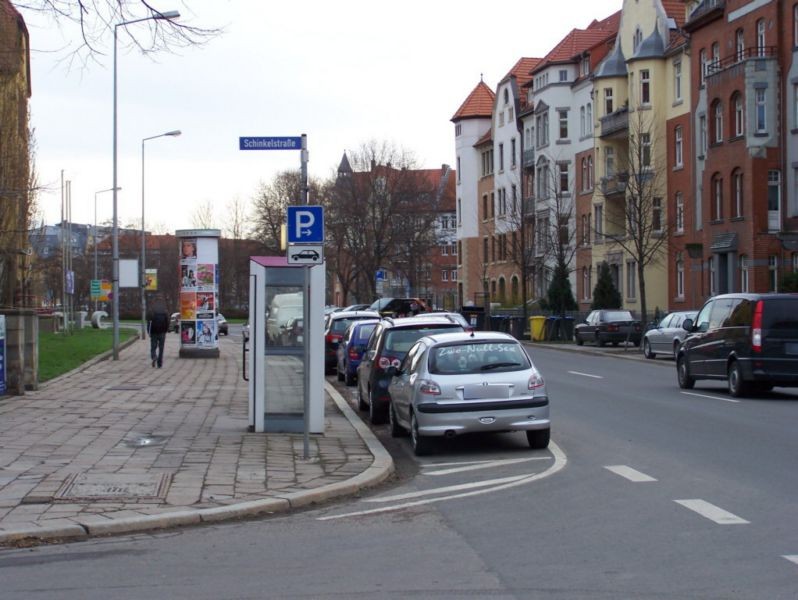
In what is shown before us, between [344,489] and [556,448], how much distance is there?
3873 millimetres

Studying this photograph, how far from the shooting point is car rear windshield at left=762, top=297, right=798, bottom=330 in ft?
66.9

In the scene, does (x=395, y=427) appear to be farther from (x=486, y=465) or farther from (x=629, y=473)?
(x=629, y=473)

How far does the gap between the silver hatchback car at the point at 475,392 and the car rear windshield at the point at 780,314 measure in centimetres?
793

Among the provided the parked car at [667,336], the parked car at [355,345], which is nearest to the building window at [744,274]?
the parked car at [667,336]

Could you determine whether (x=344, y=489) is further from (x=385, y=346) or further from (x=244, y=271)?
(x=244, y=271)

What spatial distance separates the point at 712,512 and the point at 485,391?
4598 mm

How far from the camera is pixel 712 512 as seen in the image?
914cm

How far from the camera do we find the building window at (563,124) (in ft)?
223

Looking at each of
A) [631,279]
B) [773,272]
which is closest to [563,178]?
[631,279]

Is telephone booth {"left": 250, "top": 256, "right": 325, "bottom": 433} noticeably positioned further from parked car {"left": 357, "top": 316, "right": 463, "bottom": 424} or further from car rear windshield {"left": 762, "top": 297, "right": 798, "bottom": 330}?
car rear windshield {"left": 762, "top": 297, "right": 798, "bottom": 330}

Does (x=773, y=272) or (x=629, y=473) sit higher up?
(x=773, y=272)

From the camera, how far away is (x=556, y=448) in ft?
45.6

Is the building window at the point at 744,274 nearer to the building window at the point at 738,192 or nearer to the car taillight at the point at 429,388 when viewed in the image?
the building window at the point at 738,192

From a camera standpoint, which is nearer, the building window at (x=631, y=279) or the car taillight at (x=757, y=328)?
the car taillight at (x=757, y=328)
